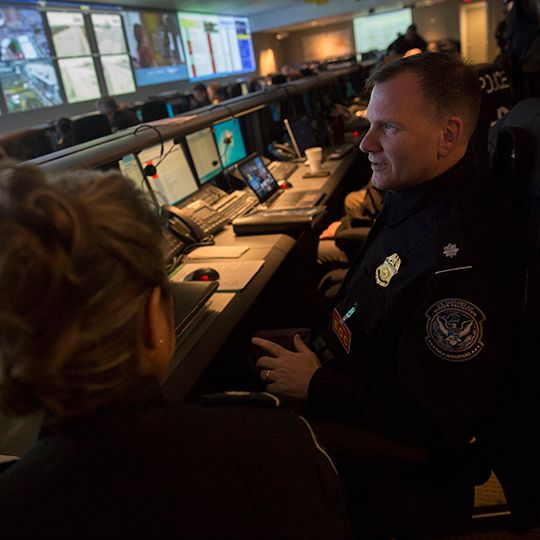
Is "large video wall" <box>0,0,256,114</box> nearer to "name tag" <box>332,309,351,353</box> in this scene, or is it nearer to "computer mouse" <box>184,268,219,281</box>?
"computer mouse" <box>184,268,219,281</box>

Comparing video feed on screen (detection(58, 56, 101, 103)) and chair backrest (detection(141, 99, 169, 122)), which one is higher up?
video feed on screen (detection(58, 56, 101, 103))

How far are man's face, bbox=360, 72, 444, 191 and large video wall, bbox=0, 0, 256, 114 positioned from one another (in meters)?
6.42

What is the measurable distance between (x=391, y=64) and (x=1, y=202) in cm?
106

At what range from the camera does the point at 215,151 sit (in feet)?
9.01

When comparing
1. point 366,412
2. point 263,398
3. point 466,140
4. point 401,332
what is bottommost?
point 366,412

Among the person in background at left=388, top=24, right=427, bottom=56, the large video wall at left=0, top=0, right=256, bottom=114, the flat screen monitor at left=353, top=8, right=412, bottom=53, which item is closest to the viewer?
the person in background at left=388, top=24, right=427, bottom=56

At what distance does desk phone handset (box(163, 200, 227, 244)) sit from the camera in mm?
1987

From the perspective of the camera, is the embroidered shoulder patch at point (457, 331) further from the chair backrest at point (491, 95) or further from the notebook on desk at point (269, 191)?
the notebook on desk at point (269, 191)

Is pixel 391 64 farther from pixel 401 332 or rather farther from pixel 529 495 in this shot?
pixel 529 495

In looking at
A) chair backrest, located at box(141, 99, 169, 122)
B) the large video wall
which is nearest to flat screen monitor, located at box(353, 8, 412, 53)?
the large video wall

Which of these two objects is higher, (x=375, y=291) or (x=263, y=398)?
(x=263, y=398)

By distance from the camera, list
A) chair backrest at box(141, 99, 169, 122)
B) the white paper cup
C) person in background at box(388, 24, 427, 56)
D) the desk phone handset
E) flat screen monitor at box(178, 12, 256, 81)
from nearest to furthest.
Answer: the desk phone handset, the white paper cup, person in background at box(388, 24, 427, 56), chair backrest at box(141, 99, 169, 122), flat screen monitor at box(178, 12, 256, 81)

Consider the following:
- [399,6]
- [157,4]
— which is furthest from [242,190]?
[399,6]

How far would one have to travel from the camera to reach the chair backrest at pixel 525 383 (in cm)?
98
